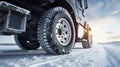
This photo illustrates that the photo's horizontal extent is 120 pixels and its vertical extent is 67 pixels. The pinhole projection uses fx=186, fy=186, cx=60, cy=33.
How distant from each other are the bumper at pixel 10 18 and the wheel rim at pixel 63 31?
798 millimetres

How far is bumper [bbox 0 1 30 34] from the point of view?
2.60 metres

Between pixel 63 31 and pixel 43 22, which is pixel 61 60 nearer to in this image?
pixel 43 22

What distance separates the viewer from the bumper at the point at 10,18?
2600 millimetres

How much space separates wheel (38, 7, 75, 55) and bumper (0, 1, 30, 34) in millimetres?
490

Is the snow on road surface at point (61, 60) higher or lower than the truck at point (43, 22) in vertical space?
lower

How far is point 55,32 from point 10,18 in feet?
2.99

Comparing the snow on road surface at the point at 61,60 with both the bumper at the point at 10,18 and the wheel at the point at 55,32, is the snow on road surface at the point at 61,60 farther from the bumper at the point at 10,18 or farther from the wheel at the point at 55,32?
the bumper at the point at 10,18

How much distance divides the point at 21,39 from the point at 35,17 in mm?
1381

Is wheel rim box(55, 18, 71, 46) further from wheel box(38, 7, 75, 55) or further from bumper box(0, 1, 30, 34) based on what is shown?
bumper box(0, 1, 30, 34)

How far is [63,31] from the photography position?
3.55 m

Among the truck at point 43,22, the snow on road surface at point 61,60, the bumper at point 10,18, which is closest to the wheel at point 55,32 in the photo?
the truck at point 43,22

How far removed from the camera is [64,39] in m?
3.60

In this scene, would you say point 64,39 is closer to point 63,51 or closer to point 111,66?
point 63,51

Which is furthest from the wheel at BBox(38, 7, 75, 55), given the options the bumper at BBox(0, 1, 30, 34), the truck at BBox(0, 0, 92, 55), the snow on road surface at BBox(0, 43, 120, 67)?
the bumper at BBox(0, 1, 30, 34)
